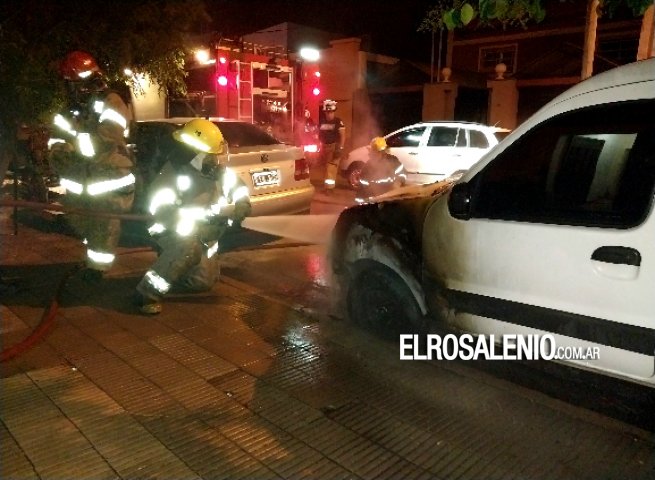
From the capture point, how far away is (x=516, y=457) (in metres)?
2.81

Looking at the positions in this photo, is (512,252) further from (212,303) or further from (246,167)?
(246,167)

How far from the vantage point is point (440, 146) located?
12.2 metres

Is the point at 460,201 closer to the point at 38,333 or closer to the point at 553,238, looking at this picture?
the point at 553,238

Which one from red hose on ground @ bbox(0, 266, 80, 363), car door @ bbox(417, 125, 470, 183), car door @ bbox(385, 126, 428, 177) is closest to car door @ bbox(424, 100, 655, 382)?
red hose on ground @ bbox(0, 266, 80, 363)

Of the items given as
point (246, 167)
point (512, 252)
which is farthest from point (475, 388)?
point (246, 167)

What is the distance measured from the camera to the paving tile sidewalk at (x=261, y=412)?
272cm

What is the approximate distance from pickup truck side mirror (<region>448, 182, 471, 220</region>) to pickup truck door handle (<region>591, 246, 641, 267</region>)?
763 mm

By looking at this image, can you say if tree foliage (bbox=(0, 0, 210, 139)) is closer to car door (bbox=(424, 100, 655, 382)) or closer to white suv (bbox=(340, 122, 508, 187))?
car door (bbox=(424, 100, 655, 382))

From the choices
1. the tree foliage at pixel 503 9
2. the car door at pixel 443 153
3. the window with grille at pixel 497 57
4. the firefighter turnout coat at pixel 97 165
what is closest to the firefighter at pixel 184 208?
the firefighter turnout coat at pixel 97 165

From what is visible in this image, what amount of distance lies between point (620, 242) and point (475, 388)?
1378 millimetres

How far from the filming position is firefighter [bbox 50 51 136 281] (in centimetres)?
500

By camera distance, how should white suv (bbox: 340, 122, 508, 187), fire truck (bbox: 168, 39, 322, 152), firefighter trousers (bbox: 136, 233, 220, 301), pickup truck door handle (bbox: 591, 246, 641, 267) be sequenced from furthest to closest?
white suv (bbox: 340, 122, 508, 187)
fire truck (bbox: 168, 39, 322, 152)
firefighter trousers (bbox: 136, 233, 220, 301)
pickup truck door handle (bbox: 591, 246, 641, 267)

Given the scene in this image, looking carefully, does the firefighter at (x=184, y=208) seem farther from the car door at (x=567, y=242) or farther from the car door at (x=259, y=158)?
the car door at (x=567, y=242)

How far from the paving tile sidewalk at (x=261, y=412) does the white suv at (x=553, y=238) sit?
439 mm
